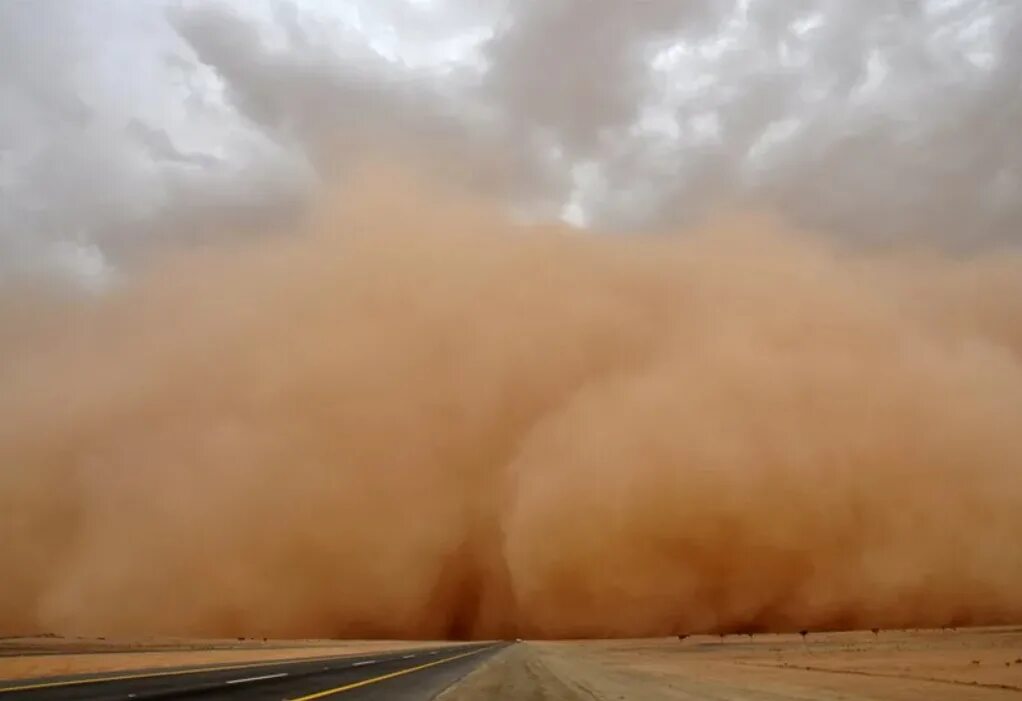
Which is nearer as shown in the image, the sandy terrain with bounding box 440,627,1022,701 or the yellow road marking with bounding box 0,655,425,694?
the yellow road marking with bounding box 0,655,425,694

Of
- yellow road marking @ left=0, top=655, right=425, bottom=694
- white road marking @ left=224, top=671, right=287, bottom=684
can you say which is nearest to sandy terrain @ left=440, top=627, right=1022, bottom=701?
white road marking @ left=224, top=671, right=287, bottom=684

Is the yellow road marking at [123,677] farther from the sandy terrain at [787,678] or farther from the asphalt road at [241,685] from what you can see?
the sandy terrain at [787,678]

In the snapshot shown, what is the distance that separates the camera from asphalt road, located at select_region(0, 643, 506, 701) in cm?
1218

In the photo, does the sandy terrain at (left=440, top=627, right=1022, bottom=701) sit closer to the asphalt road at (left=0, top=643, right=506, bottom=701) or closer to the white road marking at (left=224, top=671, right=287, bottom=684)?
the asphalt road at (left=0, top=643, right=506, bottom=701)

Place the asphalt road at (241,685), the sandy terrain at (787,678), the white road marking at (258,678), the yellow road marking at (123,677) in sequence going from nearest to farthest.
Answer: the asphalt road at (241,685), the yellow road marking at (123,677), the sandy terrain at (787,678), the white road marking at (258,678)

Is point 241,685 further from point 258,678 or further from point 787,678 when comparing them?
point 787,678

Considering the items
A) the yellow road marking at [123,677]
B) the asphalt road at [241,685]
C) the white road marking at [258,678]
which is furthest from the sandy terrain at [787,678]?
the yellow road marking at [123,677]

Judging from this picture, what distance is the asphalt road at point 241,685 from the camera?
1218 cm

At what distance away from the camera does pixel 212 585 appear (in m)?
53.6

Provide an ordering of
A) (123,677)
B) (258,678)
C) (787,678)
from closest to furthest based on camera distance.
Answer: (123,677), (258,678), (787,678)

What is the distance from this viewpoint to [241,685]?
14.4 meters

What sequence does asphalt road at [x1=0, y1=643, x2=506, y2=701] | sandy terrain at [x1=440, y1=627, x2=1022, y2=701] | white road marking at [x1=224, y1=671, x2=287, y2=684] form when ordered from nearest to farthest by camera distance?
asphalt road at [x1=0, y1=643, x2=506, y2=701], sandy terrain at [x1=440, y1=627, x2=1022, y2=701], white road marking at [x1=224, y1=671, x2=287, y2=684]

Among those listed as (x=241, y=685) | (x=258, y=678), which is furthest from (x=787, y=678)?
(x=241, y=685)

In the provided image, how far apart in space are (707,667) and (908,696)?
1134 centimetres
